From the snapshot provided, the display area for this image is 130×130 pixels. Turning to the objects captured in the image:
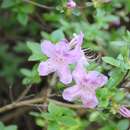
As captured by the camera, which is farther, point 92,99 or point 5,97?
point 5,97

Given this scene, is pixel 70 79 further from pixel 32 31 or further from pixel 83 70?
pixel 32 31

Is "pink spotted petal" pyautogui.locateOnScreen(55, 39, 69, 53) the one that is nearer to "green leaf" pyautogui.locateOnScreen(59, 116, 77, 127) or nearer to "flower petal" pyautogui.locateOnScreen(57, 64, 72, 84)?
"flower petal" pyautogui.locateOnScreen(57, 64, 72, 84)

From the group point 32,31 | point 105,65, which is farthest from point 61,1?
point 32,31

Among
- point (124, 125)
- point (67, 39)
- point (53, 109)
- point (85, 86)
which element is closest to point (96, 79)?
point (85, 86)

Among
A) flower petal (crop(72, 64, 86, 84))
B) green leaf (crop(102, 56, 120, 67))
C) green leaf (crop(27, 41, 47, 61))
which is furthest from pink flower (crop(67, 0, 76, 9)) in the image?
flower petal (crop(72, 64, 86, 84))

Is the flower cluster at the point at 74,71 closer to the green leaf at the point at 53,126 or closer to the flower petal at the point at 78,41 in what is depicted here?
the flower petal at the point at 78,41

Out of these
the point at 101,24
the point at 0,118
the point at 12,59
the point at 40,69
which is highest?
the point at 40,69

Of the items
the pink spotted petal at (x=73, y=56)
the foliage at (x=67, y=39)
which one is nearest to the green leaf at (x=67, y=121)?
the foliage at (x=67, y=39)

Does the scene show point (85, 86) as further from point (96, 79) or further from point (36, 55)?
point (36, 55)
